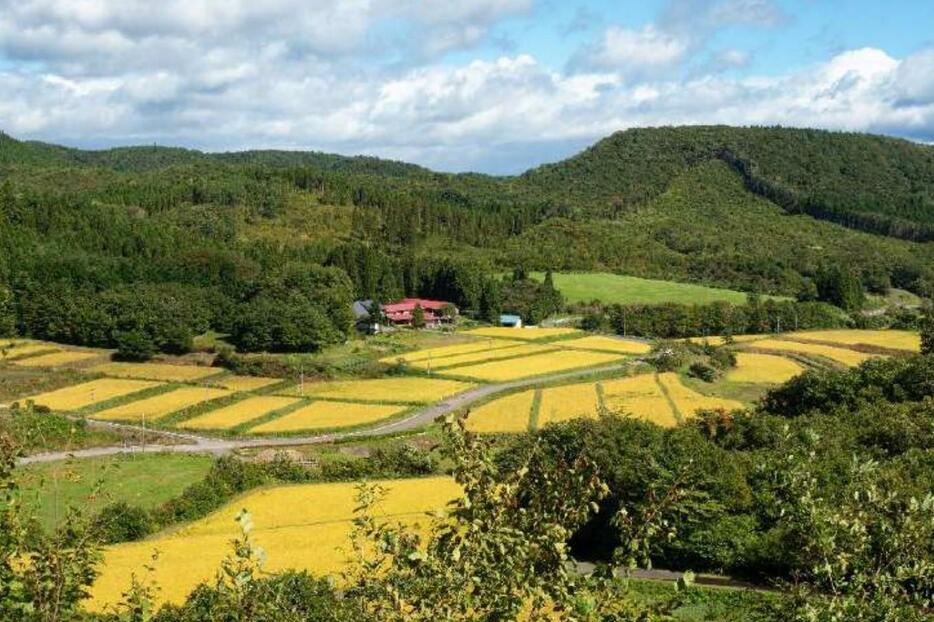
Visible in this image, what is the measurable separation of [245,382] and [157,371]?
28.3 ft

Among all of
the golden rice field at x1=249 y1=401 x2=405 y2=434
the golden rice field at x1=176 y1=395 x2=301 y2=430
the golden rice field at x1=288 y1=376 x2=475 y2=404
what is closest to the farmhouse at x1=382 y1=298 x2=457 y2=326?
the golden rice field at x1=288 y1=376 x2=475 y2=404

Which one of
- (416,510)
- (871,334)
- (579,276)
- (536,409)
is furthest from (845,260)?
(416,510)

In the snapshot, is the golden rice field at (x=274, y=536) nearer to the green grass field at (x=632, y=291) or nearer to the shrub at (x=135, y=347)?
the shrub at (x=135, y=347)

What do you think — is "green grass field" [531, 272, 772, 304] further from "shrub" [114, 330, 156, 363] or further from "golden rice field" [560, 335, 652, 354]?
"shrub" [114, 330, 156, 363]

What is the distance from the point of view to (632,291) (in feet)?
346

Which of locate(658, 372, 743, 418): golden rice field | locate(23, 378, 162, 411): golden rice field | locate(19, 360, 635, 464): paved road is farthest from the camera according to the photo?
locate(23, 378, 162, 411): golden rice field

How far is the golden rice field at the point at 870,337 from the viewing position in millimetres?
69062

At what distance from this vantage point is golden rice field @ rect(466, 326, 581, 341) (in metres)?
83.1

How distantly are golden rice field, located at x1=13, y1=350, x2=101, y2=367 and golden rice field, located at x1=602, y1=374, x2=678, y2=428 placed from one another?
142ft

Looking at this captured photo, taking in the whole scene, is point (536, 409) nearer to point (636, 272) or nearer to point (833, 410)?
point (833, 410)

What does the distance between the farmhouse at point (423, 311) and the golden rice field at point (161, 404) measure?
3509 cm

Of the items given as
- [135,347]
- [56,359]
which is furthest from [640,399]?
[56,359]

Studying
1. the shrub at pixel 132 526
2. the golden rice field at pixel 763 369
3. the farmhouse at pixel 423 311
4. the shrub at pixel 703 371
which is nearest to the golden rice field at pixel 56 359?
the farmhouse at pixel 423 311

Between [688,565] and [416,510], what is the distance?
429 inches
